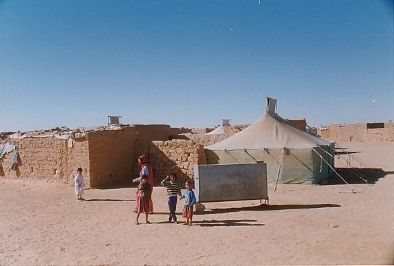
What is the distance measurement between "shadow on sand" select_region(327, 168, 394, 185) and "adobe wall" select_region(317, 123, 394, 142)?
18.5m

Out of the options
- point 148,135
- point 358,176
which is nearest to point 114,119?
point 148,135

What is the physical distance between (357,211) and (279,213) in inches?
68.2

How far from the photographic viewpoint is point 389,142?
107 ft

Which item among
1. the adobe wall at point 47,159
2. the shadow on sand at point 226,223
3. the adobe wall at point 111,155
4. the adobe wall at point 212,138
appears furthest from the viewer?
the adobe wall at point 212,138

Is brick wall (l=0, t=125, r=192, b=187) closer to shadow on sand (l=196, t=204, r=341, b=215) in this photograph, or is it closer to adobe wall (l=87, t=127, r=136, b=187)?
adobe wall (l=87, t=127, r=136, b=187)

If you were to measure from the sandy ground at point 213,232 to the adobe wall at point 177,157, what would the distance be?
3013 millimetres

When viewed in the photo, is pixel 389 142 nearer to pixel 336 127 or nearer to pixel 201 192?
pixel 336 127

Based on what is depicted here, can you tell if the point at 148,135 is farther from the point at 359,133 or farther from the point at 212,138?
the point at 359,133

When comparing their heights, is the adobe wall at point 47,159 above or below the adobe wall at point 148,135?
below

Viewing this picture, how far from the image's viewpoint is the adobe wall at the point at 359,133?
33094mm

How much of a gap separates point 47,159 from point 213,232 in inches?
397

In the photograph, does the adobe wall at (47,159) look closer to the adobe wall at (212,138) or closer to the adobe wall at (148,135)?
the adobe wall at (148,135)

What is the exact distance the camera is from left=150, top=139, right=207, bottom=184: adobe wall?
14.2m

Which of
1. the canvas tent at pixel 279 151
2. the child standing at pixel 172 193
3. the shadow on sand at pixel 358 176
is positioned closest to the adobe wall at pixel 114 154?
the canvas tent at pixel 279 151
